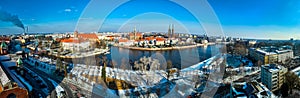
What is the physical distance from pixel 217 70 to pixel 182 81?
3.58ft

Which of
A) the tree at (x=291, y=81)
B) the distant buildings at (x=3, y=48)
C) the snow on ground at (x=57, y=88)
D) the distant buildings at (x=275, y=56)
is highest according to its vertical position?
the distant buildings at (x=3, y=48)

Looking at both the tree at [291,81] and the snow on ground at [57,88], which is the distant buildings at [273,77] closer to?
the tree at [291,81]

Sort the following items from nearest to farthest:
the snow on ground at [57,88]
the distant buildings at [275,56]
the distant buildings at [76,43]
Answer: the snow on ground at [57,88]
the distant buildings at [275,56]
the distant buildings at [76,43]

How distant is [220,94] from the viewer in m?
2.79

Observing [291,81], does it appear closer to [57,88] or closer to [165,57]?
[57,88]

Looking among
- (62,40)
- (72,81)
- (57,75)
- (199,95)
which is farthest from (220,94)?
(62,40)

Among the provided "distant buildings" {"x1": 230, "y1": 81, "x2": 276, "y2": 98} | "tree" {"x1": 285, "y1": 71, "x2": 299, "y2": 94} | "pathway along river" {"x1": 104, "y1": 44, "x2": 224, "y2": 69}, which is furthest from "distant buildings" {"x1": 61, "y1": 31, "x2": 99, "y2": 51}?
"tree" {"x1": 285, "y1": 71, "x2": 299, "y2": 94}

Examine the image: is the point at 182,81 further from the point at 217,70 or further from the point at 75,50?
the point at 75,50

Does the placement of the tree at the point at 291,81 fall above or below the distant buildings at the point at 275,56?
below

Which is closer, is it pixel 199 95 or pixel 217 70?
pixel 199 95

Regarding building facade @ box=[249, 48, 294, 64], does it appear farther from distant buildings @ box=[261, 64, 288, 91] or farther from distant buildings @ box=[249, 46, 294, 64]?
distant buildings @ box=[261, 64, 288, 91]

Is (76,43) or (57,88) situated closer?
(57,88)

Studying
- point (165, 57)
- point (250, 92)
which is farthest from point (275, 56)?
point (250, 92)

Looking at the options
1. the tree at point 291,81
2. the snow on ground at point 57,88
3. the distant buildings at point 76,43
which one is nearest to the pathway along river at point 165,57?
the distant buildings at point 76,43
